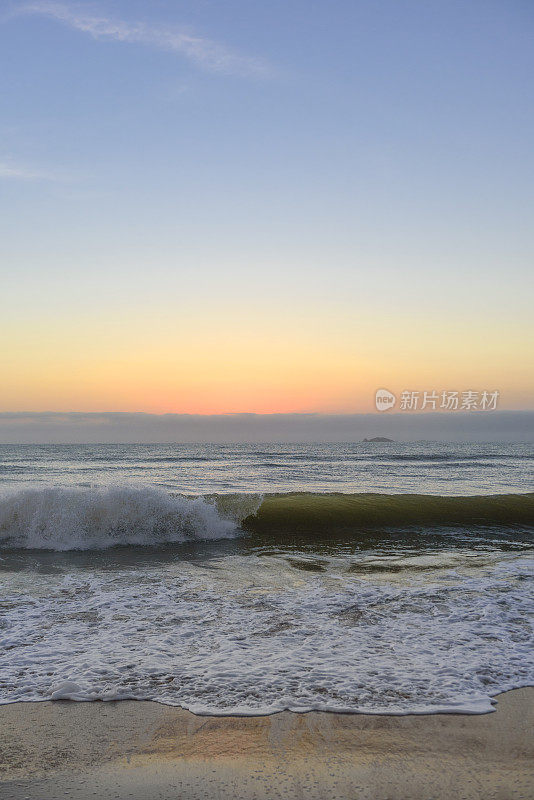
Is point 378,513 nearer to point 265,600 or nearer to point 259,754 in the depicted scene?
point 265,600

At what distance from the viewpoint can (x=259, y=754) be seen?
3.30m

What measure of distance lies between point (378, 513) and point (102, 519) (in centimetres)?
673

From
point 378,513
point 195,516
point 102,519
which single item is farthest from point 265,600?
point 378,513

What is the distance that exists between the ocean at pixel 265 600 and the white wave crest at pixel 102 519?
1.4 inches

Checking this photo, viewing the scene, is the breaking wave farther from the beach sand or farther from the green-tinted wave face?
the beach sand

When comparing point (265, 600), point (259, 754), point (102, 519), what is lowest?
point (102, 519)

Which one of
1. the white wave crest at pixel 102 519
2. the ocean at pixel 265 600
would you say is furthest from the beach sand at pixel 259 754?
the white wave crest at pixel 102 519

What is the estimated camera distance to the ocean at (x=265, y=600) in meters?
4.31

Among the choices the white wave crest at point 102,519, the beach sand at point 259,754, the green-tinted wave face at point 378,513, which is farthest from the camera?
the green-tinted wave face at point 378,513

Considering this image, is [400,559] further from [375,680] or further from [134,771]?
[134,771]

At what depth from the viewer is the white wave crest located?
11148mm

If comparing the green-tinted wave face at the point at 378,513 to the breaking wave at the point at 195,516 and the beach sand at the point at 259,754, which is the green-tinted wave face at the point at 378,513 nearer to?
the breaking wave at the point at 195,516

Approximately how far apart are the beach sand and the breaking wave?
7.50 m

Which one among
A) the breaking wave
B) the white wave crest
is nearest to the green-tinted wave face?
the breaking wave
